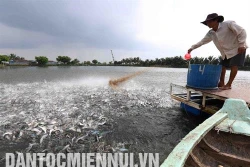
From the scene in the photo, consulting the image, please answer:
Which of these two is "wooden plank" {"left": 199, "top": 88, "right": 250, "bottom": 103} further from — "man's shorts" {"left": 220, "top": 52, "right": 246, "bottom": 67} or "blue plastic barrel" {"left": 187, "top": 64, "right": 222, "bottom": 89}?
"man's shorts" {"left": 220, "top": 52, "right": 246, "bottom": 67}

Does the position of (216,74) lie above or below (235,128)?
above

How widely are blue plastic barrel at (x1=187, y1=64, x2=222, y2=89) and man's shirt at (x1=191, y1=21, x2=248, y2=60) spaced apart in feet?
2.30

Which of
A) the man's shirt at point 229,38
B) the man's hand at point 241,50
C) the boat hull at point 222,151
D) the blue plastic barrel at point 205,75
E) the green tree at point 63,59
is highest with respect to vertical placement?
the green tree at point 63,59

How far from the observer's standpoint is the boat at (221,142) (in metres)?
2.22

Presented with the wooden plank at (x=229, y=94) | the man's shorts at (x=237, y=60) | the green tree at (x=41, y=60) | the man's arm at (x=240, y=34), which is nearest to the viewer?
the wooden plank at (x=229, y=94)

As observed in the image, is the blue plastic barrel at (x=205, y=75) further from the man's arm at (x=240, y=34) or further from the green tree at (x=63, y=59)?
the green tree at (x=63, y=59)

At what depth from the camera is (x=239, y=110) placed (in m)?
3.26

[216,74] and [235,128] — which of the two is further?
[216,74]

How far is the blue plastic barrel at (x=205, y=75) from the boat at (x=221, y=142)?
226 centimetres

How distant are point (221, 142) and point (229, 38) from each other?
4047mm

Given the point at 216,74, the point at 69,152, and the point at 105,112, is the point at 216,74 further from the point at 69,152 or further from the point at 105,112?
the point at 69,152

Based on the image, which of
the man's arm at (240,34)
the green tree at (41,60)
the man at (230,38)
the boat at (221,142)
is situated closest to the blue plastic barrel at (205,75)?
the man at (230,38)

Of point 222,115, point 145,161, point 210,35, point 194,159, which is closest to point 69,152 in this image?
point 145,161

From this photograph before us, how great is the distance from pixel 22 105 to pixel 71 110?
2624 mm
